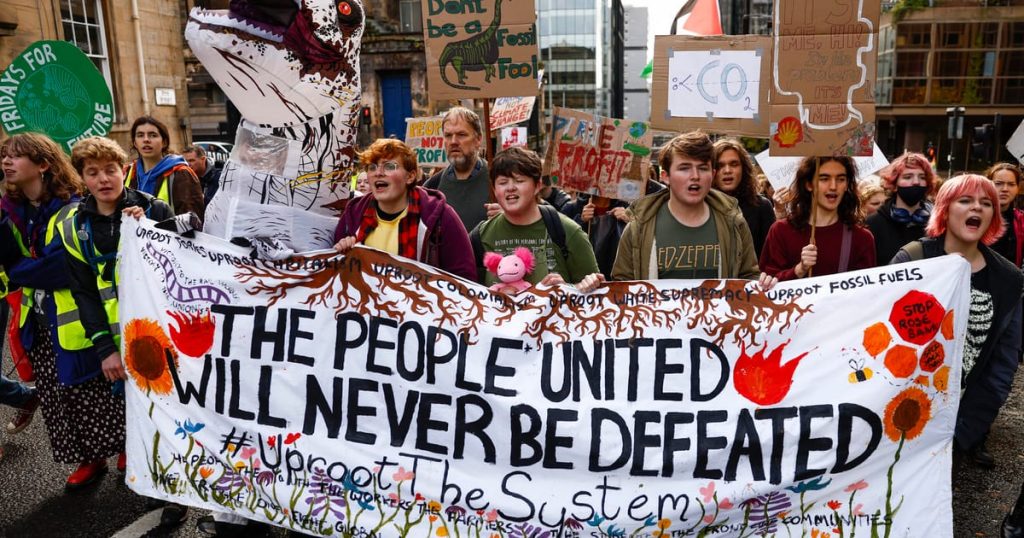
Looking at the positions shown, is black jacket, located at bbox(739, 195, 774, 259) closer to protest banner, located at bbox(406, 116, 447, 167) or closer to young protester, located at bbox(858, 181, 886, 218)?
young protester, located at bbox(858, 181, 886, 218)

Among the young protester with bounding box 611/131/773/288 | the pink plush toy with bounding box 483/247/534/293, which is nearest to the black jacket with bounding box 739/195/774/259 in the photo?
the young protester with bounding box 611/131/773/288

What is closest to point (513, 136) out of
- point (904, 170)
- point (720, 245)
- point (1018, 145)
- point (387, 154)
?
point (1018, 145)

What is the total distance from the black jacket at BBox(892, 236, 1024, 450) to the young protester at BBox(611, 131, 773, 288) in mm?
731

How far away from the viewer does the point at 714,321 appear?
120 inches

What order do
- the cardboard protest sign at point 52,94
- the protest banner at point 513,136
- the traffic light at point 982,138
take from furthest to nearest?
the traffic light at point 982,138
the protest banner at point 513,136
the cardboard protest sign at point 52,94

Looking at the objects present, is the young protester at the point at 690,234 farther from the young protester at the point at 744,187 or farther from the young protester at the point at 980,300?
the young protester at the point at 744,187

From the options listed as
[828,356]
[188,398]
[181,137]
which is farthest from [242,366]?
[181,137]

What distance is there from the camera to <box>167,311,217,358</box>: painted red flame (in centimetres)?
336

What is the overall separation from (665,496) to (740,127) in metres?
2.28

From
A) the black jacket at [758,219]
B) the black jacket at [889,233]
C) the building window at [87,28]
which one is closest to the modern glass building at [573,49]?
the building window at [87,28]

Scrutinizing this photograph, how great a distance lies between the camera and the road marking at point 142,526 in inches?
141

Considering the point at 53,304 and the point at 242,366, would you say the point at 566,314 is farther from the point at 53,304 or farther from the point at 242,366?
the point at 53,304

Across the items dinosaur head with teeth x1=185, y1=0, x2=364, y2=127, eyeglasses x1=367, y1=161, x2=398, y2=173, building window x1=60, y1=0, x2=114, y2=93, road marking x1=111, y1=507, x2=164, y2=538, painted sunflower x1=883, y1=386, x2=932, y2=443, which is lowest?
road marking x1=111, y1=507, x2=164, y2=538

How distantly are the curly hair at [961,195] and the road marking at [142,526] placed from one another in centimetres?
399
